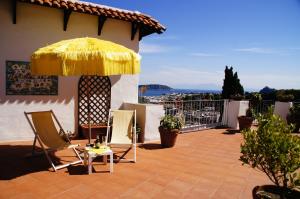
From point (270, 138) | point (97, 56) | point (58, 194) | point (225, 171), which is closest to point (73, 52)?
point (97, 56)

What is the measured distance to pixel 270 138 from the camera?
10.4ft

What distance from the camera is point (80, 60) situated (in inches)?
184

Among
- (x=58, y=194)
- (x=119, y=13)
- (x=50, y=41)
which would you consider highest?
(x=119, y=13)

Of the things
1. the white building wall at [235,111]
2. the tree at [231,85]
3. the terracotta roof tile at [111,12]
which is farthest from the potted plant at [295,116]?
the terracotta roof tile at [111,12]

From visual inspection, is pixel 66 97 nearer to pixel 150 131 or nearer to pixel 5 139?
pixel 5 139

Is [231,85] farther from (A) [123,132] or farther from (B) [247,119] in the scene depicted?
(A) [123,132]

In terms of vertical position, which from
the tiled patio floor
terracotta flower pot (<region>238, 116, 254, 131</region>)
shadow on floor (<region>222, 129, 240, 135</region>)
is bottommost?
the tiled patio floor

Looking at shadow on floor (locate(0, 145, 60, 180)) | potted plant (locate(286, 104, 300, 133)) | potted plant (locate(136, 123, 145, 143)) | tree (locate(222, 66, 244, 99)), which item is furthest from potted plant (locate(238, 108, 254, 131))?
shadow on floor (locate(0, 145, 60, 180))

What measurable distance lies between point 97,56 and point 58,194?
2215 mm

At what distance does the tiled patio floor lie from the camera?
431cm

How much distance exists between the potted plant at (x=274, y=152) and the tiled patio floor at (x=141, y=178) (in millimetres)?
1046

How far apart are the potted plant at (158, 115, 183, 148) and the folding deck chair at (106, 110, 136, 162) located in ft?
3.17

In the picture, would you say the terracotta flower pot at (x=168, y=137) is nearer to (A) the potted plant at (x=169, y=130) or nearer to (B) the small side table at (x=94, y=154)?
(A) the potted plant at (x=169, y=130)

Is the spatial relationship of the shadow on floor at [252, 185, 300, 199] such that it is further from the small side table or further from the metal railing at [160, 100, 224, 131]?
the metal railing at [160, 100, 224, 131]
